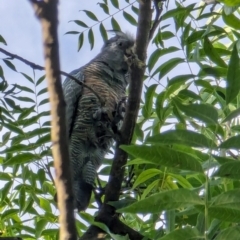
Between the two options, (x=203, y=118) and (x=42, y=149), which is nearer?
(x=203, y=118)

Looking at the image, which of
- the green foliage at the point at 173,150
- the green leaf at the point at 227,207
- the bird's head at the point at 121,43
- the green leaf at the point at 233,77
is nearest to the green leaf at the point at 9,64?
the green foliage at the point at 173,150

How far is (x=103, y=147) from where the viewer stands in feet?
8.92

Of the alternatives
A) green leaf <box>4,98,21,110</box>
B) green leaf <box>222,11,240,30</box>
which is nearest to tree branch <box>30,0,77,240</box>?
green leaf <box>222,11,240,30</box>

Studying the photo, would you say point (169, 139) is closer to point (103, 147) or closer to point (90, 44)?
point (90, 44)

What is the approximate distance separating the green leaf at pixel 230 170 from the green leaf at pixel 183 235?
137 millimetres

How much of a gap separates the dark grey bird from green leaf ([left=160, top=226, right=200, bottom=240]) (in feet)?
3.59

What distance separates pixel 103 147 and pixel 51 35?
73.1 inches

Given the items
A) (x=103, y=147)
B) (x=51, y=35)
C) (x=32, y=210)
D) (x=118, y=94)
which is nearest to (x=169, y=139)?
(x=51, y=35)

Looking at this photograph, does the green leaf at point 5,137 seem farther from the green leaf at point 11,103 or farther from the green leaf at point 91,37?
the green leaf at point 91,37

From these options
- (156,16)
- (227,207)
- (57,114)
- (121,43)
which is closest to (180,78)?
(156,16)

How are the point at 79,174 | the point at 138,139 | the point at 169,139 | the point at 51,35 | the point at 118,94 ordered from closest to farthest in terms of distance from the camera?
the point at 51,35 → the point at 169,139 → the point at 138,139 → the point at 79,174 → the point at 118,94

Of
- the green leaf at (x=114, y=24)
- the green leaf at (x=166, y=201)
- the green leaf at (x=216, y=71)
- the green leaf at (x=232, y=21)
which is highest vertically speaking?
the green leaf at (x=114, y=24)

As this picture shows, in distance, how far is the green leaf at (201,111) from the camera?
4.35ft

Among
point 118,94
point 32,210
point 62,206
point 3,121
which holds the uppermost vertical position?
point 118,94
